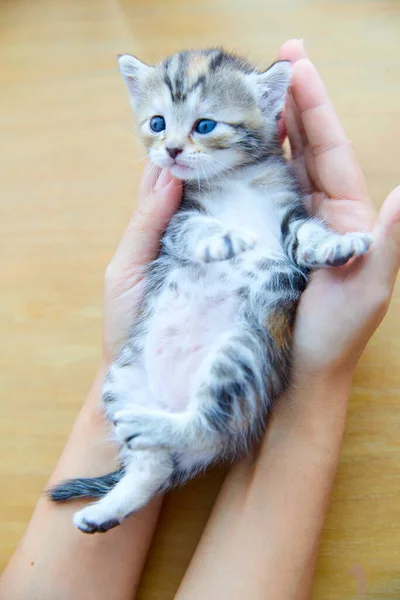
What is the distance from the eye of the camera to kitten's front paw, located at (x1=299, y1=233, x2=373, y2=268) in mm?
1013

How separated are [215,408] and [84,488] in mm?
436

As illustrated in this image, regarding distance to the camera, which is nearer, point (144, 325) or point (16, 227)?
point (144, 325)

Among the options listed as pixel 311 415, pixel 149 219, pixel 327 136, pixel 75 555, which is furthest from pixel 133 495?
pixel 327 136

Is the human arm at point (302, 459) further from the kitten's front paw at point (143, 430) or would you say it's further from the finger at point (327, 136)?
the kitten's front paw at point (143, 430)

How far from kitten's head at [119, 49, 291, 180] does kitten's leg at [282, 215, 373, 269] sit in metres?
0.24

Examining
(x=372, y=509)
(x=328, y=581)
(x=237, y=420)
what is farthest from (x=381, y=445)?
(x=237, y=420)

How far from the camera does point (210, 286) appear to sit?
113 cm

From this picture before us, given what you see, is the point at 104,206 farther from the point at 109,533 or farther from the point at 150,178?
the point at 109,533

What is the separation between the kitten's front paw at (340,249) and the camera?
3.32 ft

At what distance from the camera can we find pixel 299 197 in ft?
4.16

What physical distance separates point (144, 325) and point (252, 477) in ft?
1.50

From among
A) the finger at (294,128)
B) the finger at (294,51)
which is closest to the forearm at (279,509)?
the finger at (294,128)

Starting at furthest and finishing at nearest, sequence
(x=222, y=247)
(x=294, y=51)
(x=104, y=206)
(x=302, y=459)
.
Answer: (x=104, y=206) → (x=294, y=51) → (x=302, y=459) → (x=222, y=247)

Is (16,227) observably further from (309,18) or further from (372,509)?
(372,509)
